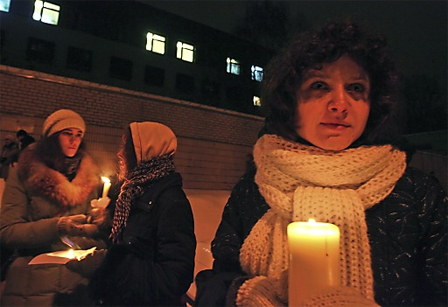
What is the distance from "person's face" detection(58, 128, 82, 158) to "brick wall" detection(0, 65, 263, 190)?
20.9 ft

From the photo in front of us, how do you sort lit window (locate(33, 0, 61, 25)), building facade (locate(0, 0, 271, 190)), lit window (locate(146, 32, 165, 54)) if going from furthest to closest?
lit window (locate(146, 32, 165, 54))
lit window (locate(33, 0, 61, 25))
building facade (locate(0, 0, 271, 190))

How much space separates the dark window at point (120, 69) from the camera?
62.3 ft

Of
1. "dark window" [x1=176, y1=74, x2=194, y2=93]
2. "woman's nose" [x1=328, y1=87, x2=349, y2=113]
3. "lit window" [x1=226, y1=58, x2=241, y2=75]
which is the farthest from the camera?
"lit window" [x1=226, y1=58, x2=241, y2=75]

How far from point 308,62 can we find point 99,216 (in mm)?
1472

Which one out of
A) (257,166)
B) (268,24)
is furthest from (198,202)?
(268,24)

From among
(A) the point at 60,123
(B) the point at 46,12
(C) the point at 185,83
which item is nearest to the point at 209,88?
(C) the point at 185,83

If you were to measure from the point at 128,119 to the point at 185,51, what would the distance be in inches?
491

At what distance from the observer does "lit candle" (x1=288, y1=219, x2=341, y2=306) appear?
613 mm

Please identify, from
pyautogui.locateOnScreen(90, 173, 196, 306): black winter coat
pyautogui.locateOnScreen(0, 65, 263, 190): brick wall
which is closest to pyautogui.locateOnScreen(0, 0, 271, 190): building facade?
pyautogui.locateOnScreen(0, 65, 263, 190): brick wall

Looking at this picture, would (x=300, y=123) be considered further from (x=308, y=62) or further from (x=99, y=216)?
(x=99, y=216)

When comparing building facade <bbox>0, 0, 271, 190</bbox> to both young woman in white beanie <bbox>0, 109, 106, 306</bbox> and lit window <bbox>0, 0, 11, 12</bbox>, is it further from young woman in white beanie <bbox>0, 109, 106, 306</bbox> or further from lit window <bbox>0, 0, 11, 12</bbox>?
young woman in white beanie <bbox>0, 109, 106, 306</bbox>

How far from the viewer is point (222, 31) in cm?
2320

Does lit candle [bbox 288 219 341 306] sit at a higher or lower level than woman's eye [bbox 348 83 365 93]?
lower

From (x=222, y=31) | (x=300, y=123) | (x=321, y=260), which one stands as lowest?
(x=321, y=260)
